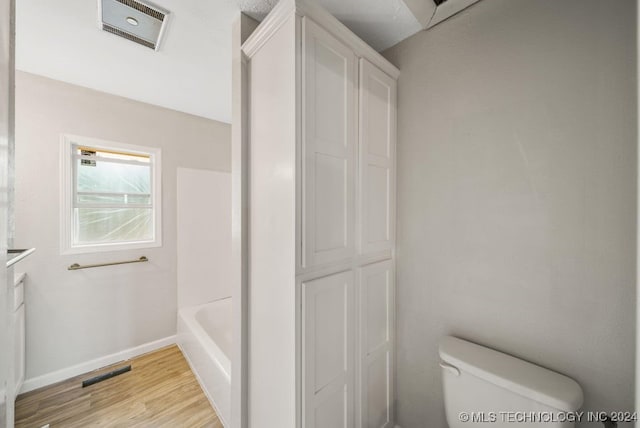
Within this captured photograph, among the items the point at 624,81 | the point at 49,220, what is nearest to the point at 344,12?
the point at 624,81

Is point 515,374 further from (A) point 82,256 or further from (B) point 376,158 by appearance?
Result: (A) point 82,256

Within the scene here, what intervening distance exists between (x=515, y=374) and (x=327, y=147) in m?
1.20

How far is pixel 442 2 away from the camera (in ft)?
3.88

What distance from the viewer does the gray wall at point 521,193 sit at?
868mm

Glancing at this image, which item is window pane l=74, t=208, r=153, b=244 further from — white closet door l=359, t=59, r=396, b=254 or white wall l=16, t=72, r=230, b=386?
white closet door l=359, t=59, r=396, b=254

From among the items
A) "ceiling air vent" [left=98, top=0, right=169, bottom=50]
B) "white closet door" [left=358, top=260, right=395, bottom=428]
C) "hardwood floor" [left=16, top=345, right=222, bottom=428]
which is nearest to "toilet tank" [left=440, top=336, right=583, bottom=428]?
"white closet door" [left=358, top=260, right=395, bottom=428]

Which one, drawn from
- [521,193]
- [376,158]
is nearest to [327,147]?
[376,158]

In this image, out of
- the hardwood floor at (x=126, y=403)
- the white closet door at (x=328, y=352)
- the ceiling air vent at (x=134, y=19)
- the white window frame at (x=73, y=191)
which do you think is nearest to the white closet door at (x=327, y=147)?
the white closet door at (x=328, y=352)

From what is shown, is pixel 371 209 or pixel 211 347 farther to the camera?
pixel 211 347

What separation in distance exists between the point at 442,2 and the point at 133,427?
9.87ft

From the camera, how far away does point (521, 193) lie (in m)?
1.05

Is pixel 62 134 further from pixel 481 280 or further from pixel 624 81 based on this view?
pixel 624 81

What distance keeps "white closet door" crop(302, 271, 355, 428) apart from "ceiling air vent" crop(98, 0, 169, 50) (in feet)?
5.24

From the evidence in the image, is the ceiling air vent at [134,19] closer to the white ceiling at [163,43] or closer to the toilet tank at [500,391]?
A: the white ceiling at [163,43]
